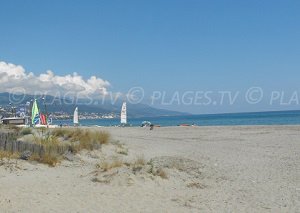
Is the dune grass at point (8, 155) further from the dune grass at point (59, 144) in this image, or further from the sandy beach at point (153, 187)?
the sandy beach at point (153, 187)

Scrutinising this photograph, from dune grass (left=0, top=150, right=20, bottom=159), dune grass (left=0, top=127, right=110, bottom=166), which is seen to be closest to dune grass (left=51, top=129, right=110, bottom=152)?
dune grass (left=0, top=127, right=110, bottom=166)

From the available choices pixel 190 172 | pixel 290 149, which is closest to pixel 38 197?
pixel 190 172

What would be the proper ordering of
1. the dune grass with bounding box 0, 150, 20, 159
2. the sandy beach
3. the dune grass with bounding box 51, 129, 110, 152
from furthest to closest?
the dune grass with bounding box 51, 129, 110, 152 → the dune grass with bounding box 0, 150, 20, 159 → the sandy beach

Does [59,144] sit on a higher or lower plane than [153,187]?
higher

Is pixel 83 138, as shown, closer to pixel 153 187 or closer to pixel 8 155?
pixel 8 155

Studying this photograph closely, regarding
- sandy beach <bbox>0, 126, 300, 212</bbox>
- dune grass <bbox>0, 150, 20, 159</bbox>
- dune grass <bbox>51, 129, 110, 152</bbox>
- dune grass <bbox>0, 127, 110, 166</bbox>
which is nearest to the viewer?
sandy beach <bbox>0, 126, 300, 212</bbox>

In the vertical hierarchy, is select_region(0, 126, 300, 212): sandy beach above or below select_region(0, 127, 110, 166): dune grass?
below

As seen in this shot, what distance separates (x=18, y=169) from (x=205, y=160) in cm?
700

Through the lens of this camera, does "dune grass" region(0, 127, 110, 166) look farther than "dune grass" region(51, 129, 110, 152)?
No

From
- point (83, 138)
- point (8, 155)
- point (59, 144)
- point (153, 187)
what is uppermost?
point (83, 138)

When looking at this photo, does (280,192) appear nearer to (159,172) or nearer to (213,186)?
(213,186)

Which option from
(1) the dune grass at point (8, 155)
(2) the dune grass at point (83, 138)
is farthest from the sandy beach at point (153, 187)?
(2) the dune grass at point (83, 138)

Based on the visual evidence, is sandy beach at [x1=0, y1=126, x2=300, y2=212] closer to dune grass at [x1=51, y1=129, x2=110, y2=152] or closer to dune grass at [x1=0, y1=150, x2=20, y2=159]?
dune grass at [x1=0, y1=150, x2=20, y2=159]

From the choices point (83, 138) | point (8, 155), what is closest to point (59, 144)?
point (8, 155)
